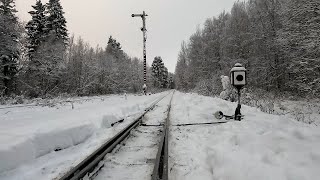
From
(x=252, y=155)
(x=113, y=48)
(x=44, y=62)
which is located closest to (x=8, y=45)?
(x=44, y=62)

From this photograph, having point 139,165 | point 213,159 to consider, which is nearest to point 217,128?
point 213,159

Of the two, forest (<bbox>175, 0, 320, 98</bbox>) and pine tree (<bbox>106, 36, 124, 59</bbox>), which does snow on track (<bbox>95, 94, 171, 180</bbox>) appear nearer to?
forest (<bbox>175, 0, 320, 98</bbox>)

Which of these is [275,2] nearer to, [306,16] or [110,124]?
[306,16]

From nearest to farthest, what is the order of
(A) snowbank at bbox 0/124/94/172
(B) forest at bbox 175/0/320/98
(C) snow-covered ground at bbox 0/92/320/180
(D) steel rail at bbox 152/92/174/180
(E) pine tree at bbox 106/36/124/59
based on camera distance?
(C) snow-covered ground at bbox 0/92/320/180 → (D) steel rail at bbox 152/92/174/180 → (A) snowbank at bbox 0/124/94/172 → (B) forest at bbox 175/0/320/98 → (E) pine tree at bbox 106/36/124/59

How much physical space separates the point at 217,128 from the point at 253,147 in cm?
300

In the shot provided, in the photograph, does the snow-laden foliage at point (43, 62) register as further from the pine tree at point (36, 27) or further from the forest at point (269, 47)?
the forest at point (269, 47)

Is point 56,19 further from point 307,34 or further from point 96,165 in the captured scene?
point 96,165

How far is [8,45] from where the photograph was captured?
2905 cm

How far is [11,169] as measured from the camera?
492 centimetres

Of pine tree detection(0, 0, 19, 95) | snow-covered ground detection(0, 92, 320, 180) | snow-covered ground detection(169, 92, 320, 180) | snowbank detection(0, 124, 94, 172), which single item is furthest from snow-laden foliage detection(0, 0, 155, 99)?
snow-covered ground detection(169, 92, 320, 180)

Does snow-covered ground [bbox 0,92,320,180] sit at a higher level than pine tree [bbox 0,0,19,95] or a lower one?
lower

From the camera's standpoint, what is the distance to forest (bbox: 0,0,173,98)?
1257 inches

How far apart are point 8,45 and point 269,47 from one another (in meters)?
28.7

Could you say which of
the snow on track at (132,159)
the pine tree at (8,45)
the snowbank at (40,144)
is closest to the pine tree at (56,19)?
the pine tree at (8,45)
